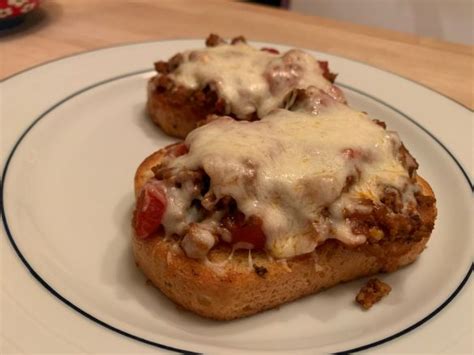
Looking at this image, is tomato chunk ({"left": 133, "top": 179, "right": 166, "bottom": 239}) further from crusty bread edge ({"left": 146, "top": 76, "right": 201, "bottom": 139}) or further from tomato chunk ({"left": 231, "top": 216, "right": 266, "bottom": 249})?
crusty bread edge ({"left": 146, "top": 76, "right": 201, "bottom": 139})

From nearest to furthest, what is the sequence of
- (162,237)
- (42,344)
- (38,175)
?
(42,344)
(162,237)
(38,175)

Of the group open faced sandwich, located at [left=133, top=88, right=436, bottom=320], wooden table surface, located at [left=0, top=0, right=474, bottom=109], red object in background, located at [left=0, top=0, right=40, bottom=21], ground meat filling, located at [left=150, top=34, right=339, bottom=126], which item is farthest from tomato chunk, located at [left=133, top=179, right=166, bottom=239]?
red object in background, located at [left=0, top=0, right=40, bottom=21]

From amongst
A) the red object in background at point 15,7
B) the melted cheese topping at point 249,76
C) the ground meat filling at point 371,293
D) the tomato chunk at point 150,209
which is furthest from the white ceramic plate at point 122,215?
the red object in background at point 15,7

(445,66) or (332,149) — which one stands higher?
(332,149)

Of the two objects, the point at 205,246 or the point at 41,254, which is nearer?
the point at 205,246

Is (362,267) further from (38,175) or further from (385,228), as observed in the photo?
(38,175)

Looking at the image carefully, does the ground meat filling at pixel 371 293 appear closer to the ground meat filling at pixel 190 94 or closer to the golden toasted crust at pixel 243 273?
the golden toasted crust at pixel 243 273

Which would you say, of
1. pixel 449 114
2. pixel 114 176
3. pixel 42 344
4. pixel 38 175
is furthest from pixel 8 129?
pixel 449 114
